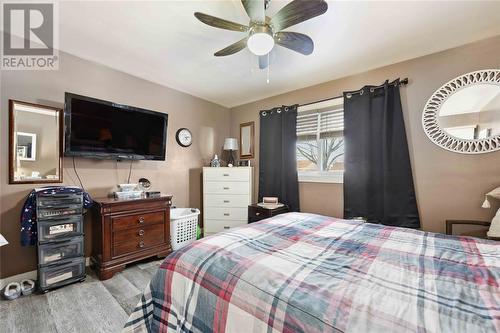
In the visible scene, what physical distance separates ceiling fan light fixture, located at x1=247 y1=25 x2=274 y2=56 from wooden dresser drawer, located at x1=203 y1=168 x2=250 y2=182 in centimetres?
191

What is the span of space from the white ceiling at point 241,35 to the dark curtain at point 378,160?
0.46 m

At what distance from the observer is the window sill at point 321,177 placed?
2822mm

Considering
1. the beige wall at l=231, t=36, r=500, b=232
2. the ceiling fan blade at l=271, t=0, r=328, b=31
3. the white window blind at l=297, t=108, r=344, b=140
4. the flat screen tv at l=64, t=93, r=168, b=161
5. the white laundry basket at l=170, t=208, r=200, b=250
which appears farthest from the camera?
the white window blind at l=297, t=108, r=344, b=140

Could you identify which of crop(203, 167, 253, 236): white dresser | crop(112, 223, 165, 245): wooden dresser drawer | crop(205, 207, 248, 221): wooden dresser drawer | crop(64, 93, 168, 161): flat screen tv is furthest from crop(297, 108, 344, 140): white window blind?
crop(112, 223, 165, 245): wooden dresser drawer

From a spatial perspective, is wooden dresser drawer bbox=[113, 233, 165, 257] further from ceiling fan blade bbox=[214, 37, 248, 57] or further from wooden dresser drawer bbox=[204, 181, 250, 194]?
ceiling fan blade bbox=[214, 37, 248, 57]

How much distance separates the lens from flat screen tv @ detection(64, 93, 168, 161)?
6.96ft

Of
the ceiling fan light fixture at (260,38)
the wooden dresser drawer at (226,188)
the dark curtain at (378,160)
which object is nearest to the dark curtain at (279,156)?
the wooden dresser drawer at (226,188)

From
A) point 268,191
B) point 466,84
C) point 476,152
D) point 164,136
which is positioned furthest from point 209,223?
point 466,84

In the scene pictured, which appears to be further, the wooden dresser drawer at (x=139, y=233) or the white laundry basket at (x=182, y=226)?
the white laundry basket at (x=182, y=226)

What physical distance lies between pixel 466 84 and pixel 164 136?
133 inches

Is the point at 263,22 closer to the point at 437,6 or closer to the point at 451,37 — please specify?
the point at 437,6

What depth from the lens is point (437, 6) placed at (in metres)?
1.62

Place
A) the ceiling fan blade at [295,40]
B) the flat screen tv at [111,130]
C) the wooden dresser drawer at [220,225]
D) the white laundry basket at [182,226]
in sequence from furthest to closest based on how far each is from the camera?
1. the wooden dresser drawer at [220,225]
2. the white laundry basket at [182,226]
3. the flat screen tv at [111,130]
4. the ceiling fan blade at [295,40]

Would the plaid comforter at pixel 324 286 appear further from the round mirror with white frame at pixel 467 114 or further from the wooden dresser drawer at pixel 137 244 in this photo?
the wooden dresser drawer at pixel 137 244
